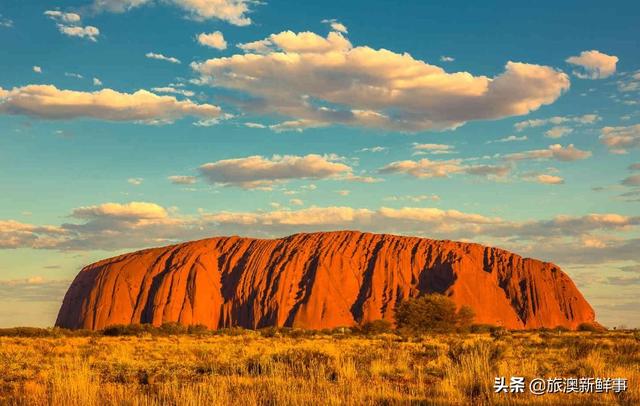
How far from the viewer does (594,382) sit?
40.5ft

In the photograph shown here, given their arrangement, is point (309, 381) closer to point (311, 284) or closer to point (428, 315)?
point (428, 315)

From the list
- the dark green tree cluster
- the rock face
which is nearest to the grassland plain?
the dark green tree cluster

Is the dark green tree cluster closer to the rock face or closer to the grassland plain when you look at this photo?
the rock face

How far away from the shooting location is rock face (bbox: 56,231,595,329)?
9125cm

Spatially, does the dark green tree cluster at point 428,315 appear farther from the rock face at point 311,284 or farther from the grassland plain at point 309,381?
the grassland plain at point 309,381

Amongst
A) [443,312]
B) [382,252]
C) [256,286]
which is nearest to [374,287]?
[382,252]

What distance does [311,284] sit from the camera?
93188mm

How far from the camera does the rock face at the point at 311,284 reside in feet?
299

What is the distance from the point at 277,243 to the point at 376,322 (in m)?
38.2

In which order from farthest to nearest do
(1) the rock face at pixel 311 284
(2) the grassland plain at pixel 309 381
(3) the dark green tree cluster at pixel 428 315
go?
(1) the rock face at pixel 311 284 → (3) the dark green tree cluster at pixel 428 315 → (2) the grassland plain at pixel 309 381

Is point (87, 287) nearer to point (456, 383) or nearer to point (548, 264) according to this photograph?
point (548, 264)

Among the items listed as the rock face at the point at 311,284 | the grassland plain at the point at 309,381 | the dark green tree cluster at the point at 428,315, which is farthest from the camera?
the rock face at the point at 311,284

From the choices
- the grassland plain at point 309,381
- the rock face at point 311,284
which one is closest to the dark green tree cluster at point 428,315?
the rock face at point 311,284

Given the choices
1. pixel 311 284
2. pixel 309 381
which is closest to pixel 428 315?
pixel 311 284
